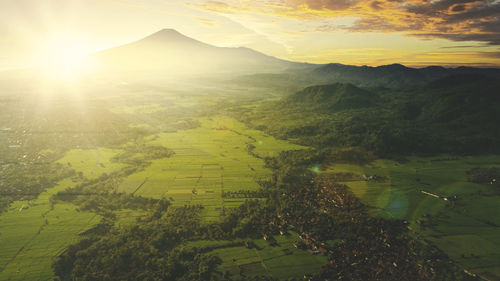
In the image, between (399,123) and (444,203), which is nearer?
(444,203)

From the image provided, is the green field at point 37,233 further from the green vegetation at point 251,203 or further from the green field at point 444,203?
the green field at point 444,203

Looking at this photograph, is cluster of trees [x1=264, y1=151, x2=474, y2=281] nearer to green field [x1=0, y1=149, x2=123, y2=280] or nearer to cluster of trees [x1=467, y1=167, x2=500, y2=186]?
cluster of trees [x1=467, y1=167, x2=500, y2=186]

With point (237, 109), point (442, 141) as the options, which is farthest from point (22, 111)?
point (442, 141)

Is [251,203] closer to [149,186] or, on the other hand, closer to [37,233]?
[149,186]

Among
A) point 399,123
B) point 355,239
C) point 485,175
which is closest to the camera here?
point 355,239

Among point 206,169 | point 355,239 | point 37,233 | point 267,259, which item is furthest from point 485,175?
point 37,233
